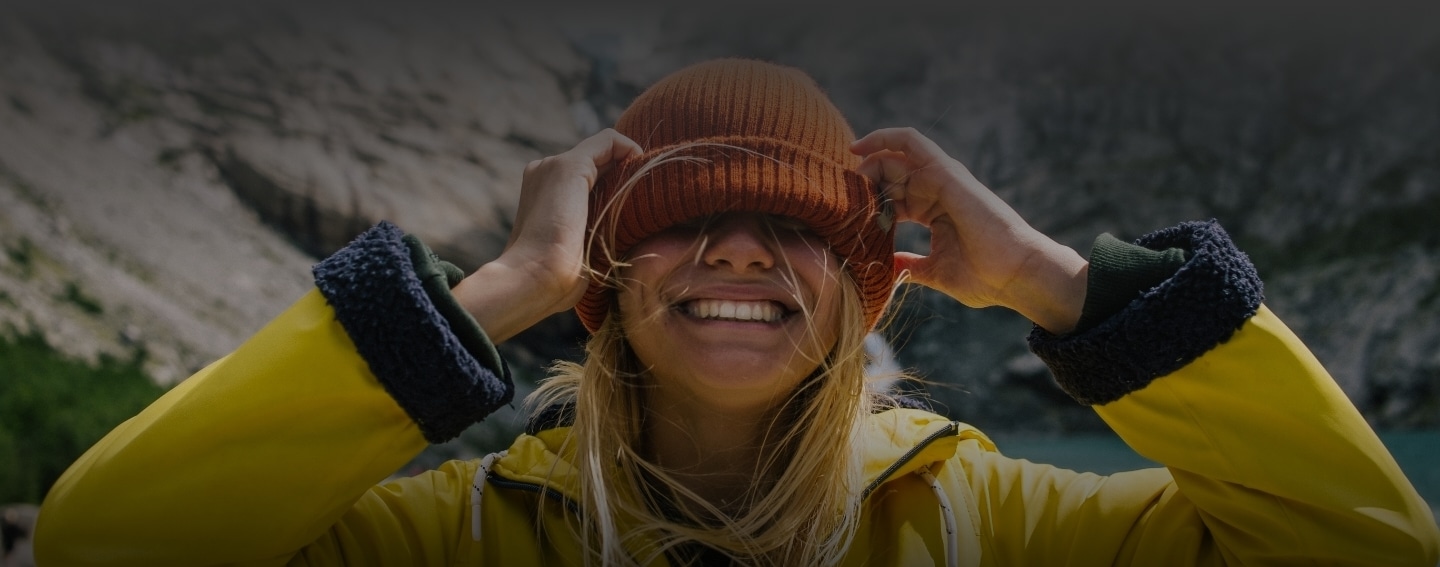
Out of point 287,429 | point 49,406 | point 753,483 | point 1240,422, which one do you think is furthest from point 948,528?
point 49,406

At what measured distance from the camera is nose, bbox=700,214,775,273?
222cm

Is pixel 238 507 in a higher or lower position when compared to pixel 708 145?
lower

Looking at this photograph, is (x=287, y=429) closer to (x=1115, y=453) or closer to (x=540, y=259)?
(x=540, y=259)

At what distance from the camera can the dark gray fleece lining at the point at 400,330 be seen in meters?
1.75

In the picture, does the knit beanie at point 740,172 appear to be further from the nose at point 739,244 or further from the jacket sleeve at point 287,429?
the jacket sleeve at point 287,429

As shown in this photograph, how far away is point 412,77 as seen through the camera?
36.6 m

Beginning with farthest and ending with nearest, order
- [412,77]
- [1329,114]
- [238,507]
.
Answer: [1329,114]
[412,77]
[238,507]

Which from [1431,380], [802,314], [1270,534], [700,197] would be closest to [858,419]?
[802,314]

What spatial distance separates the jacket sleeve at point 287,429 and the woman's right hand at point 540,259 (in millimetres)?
109

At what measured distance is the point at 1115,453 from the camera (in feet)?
90.5

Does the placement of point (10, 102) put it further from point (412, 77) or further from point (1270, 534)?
point (1270, 534)

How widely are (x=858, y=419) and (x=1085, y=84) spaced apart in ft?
167

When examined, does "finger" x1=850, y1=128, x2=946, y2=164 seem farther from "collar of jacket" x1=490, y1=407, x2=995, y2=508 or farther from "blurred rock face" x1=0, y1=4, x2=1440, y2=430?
"blurred rock face" x1=0, y1=4, x2=1440, y2=430

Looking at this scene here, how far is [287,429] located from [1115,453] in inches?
1140
